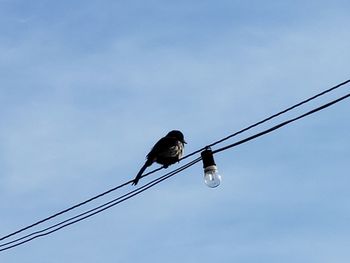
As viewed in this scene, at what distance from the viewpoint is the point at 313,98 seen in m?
10.4

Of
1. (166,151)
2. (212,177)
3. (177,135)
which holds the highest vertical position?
(177,135)

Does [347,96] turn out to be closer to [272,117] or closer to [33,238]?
[272,117]

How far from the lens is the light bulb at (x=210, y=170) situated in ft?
40.5

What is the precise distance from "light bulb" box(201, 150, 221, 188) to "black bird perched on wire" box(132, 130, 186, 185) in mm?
5897

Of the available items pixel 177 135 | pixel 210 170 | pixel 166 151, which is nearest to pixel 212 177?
pixel 210 170

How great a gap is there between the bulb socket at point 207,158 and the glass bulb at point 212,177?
12 centimetres

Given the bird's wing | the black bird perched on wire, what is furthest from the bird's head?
the bird's wing

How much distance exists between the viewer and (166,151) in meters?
19.7

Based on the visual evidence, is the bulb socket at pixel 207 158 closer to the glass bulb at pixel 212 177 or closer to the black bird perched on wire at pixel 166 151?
the glass bulb at pixel 212 177

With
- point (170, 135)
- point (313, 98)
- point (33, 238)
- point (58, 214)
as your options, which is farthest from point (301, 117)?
point (170, 135)

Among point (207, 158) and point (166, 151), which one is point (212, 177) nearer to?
point (207, 158)

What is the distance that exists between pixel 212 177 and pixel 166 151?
287 inches

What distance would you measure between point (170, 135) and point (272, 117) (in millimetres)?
10074

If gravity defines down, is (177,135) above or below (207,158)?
above
